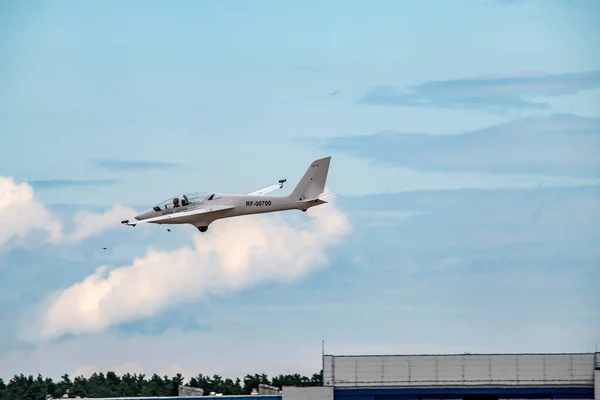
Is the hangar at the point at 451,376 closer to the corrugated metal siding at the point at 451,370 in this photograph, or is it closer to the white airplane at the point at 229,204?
the corrugated metal siding at the point at 451,370

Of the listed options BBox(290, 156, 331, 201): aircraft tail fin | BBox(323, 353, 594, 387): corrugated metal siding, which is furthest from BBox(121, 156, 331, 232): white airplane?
BBox(323, 353, 594, 387): corrugated metal siding

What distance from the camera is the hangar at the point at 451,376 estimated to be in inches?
6152

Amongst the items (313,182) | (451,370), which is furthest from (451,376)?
(313,182)

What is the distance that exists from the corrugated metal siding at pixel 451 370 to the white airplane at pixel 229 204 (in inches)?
672

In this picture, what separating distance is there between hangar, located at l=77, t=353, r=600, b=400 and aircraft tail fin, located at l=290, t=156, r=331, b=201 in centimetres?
1718

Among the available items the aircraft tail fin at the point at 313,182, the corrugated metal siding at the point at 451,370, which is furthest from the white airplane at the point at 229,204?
the corrugated metal siding at the point at 451,370

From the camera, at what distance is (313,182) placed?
164625mm

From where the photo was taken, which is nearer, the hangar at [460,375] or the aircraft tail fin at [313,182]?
the hangar at [460,375]

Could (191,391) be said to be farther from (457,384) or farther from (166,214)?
(457,384)

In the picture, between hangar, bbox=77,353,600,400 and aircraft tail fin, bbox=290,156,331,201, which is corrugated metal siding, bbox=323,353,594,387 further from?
aircraft tail fin, bbox=290,156,331,201

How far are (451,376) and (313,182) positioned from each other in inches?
936

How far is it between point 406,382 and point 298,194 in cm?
2162

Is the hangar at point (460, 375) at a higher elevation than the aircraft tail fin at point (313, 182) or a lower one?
lower

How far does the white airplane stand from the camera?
6467 inches
